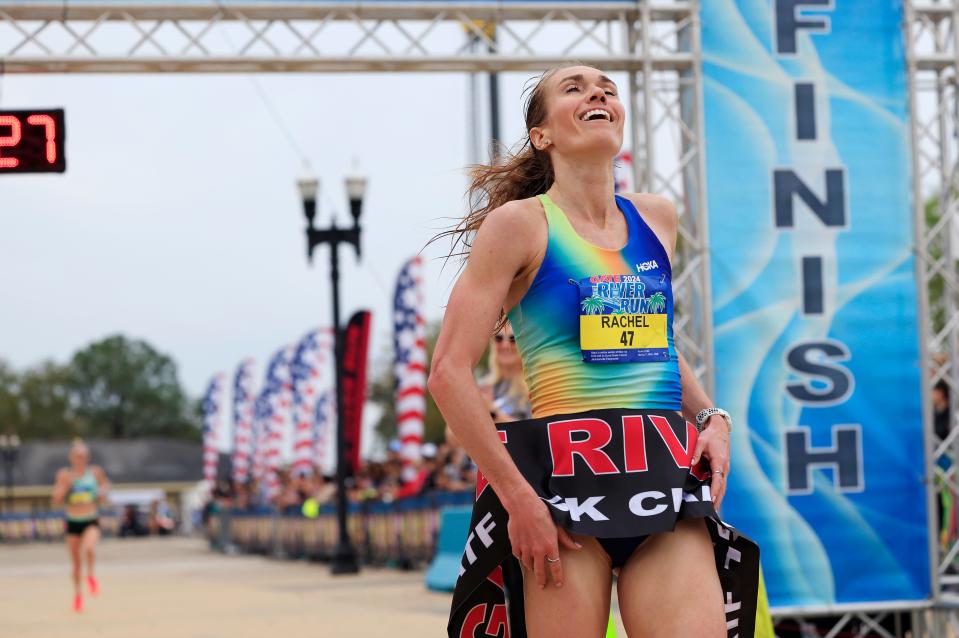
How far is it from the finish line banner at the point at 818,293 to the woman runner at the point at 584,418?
6.41 m

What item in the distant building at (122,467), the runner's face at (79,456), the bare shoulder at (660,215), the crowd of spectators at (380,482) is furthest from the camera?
the distant building at (122,467)

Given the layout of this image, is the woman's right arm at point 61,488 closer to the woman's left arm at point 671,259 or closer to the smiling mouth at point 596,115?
the woman's left arm at point 671,259

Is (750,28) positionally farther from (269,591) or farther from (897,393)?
(269,591)

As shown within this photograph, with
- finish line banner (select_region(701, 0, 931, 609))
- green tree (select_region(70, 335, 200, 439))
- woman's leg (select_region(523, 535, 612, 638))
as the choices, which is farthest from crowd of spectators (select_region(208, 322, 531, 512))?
green tree (select_region(70, 335, 200, 439))

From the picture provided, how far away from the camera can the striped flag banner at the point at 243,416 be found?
38.1 m

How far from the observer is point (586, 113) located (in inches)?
136

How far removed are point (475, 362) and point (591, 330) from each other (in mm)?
270

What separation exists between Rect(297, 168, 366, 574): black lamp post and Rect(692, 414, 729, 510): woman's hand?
16921 millimetres

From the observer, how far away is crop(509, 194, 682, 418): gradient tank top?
332 cm

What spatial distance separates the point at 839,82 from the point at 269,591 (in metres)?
9.43

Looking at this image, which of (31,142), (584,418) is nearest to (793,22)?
(31,142)

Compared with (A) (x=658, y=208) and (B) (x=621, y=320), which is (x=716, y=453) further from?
(A) (x=658, y=208)

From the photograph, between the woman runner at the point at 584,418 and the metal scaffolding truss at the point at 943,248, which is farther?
the metal scaffolding truss at the point at 943,248

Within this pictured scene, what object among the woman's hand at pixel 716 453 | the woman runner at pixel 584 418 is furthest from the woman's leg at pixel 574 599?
the woman's hand at pixel 716 453
